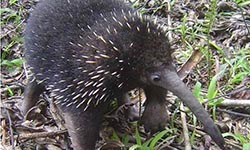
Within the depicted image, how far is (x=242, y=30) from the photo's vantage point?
195 inches

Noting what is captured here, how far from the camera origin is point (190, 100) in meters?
2.96

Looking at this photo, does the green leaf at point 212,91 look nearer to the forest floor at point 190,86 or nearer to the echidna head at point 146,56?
the forest floor at point 190,86

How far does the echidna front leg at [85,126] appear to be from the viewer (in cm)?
330

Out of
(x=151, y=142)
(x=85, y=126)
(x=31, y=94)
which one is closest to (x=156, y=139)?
(x=151, y=142)

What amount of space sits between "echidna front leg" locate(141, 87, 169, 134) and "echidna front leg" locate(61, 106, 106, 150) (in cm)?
35

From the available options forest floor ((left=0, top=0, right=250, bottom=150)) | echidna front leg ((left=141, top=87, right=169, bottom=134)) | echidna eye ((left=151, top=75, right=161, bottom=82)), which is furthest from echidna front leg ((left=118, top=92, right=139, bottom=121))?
echidna eye ((left=151, top=75, right=161, bottom=82))

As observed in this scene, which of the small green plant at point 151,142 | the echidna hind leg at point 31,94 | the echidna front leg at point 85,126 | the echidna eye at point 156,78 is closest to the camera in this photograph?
the echidna eye at point 156,78

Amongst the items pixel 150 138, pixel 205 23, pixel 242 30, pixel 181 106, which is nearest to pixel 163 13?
pixel 205 23

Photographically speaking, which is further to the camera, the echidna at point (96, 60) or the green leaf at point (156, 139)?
the green leaf at point (156, 139)

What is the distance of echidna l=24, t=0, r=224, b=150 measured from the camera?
315 centimetres

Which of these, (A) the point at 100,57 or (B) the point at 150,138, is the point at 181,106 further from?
(A) the point at 100,57

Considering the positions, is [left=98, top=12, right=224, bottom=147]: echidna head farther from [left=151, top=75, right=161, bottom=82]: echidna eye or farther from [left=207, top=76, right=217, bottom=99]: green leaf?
[left=207, top=76, right=217, bottom=99]: green leaf

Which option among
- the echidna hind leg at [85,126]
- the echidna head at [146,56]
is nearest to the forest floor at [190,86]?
the echidna hind leg at [85,126]

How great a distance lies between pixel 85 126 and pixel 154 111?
487 mm
